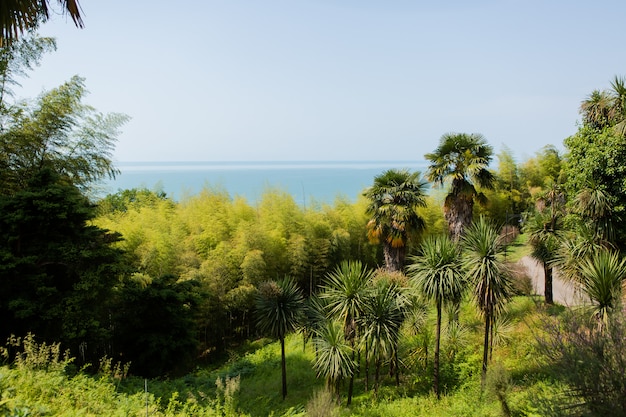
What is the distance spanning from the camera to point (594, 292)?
6.93 metres

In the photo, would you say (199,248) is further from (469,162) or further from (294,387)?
(469,162)

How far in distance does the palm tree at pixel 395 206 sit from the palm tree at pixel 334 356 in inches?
196

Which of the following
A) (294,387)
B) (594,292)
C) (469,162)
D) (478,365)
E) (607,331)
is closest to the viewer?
(607,331)

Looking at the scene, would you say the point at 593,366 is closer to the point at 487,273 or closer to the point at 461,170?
the point at 487,273

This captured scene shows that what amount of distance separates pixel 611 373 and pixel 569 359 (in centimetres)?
30

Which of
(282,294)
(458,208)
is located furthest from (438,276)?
(458,208)

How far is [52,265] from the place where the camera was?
8258 millimetres

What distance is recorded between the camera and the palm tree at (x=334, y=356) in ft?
25.8

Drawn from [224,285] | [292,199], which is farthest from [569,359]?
[292,199]

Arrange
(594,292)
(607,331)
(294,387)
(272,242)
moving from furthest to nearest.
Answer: (272,242) < (294,387) < (594,292) < (607,331)

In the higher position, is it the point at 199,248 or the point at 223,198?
the point at 223,198

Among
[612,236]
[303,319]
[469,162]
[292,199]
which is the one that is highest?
[469,162]

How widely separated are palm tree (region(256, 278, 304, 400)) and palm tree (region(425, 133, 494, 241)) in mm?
6022

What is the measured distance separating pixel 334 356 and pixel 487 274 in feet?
11.4
